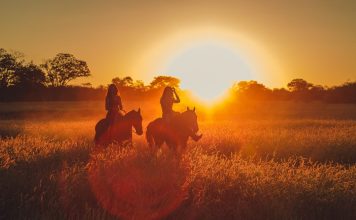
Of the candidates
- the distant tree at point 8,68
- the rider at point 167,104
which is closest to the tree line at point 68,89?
the distant tree at point 8,68

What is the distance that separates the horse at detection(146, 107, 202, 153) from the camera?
12.5 metres

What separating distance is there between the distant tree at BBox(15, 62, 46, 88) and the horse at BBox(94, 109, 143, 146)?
6382 centimetres

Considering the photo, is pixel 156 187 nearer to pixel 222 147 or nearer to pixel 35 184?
pixel 35 184

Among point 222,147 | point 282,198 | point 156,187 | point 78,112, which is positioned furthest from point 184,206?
point 78,112

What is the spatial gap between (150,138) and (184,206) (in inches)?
210

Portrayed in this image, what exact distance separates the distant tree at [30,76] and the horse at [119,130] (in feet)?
209

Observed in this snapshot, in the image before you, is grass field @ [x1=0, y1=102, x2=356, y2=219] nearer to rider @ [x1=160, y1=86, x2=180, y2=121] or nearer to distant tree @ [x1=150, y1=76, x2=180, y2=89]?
rider @ [x1=160, y1=86, x2=180, y2=121]

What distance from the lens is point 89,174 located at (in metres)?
8.25

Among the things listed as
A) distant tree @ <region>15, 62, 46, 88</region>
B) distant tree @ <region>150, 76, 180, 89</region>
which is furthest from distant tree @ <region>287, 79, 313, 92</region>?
distant tree @ <region>15, 62, 46, 88</region>

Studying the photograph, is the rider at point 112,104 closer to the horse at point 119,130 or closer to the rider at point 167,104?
the horse at point 119,130

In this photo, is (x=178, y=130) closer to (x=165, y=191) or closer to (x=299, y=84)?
(x=165, y=191)

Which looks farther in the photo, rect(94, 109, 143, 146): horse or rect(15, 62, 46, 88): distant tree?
rect(15, 62, 46, 88): distant tree

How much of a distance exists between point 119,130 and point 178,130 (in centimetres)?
167

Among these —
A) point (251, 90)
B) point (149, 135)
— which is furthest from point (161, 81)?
point (149, 135)
